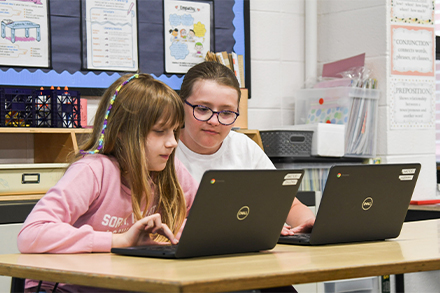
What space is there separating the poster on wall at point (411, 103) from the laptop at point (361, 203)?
1686 mm

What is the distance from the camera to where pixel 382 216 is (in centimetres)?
133

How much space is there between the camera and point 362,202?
127cm

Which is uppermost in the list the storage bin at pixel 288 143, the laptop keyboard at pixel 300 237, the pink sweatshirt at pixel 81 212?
the storage bin at pixel 288 143

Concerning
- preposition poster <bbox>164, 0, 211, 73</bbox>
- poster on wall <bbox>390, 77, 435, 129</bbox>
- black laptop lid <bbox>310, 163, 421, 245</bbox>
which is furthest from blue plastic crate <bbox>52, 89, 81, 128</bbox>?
poster on wall <bbox>390, 77, 435, 129</bbox>

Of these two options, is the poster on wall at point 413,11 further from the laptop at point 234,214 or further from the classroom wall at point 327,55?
the laptop at point 234,214

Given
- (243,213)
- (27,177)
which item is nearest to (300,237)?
(243,213)

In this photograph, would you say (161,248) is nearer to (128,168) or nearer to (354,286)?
(128,168)

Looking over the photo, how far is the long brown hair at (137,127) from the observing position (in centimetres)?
137

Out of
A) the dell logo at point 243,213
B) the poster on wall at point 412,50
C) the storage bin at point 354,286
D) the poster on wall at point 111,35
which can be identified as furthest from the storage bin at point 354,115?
the dell logo at point 243,213

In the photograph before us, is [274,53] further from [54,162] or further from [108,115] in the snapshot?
[108,115]

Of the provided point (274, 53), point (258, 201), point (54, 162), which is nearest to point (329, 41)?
point (274, 53)

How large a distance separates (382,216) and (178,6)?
6.22 feet

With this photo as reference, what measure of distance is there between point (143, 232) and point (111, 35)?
1.76 m

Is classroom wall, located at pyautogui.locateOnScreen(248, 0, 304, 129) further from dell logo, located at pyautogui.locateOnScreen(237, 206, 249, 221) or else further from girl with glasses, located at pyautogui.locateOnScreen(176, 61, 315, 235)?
dell logo, located at pyautogui.locateOnScreen(237, 206, 249, 221)
